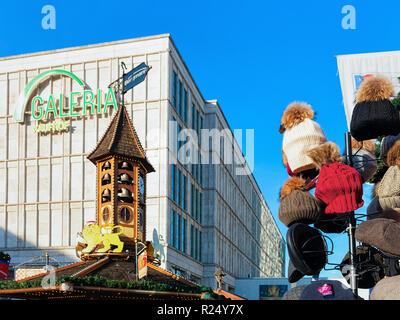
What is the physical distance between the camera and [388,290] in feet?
18.3

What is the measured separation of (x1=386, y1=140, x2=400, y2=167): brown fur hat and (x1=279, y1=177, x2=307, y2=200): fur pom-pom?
38.5 inches

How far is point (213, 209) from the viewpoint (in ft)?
191

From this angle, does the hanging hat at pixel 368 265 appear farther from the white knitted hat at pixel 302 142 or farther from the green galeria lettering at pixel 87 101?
the green galeria lettering at pixel 87 101

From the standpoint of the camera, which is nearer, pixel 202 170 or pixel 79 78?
pixel 79 78

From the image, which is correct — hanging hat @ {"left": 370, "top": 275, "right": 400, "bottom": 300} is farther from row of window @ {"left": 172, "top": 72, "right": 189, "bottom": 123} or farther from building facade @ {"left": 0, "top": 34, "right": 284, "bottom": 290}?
row of window @ {"left": 172, "top": 72, "right": 189, "bottom": 123}

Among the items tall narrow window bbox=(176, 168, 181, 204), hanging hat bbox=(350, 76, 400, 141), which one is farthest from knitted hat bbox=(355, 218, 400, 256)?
tall narrow window bbox=(176, 168, 181, 204)

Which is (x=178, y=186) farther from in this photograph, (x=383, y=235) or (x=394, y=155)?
(x=383, y=235)

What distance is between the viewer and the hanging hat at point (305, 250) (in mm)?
6555

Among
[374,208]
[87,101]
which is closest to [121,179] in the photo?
[374,208]

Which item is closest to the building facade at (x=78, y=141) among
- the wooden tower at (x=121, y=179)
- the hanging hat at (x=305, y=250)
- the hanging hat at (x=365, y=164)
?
the wooden tower at (x=121, y=179)

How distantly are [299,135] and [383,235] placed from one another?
1840 mm
